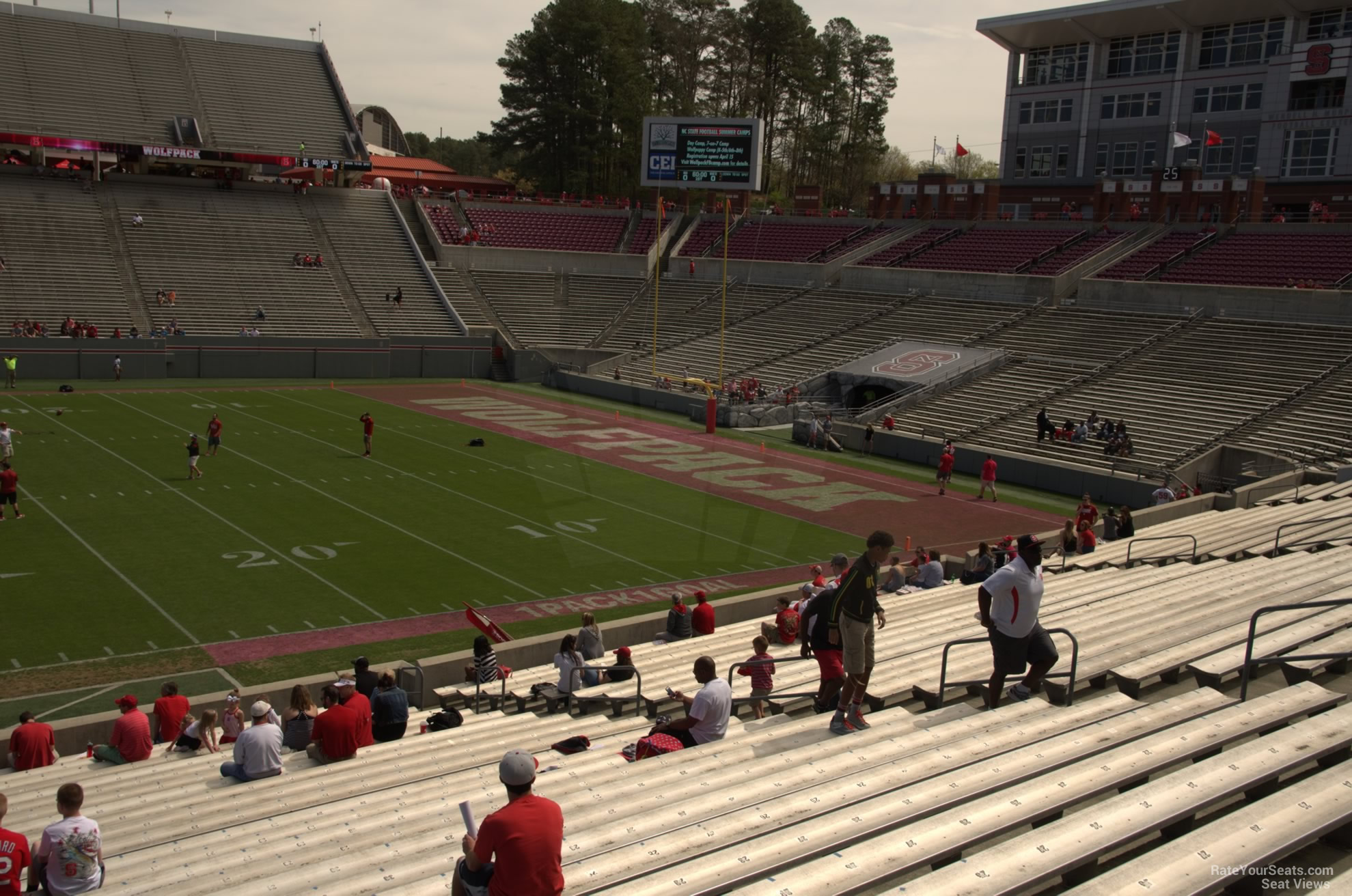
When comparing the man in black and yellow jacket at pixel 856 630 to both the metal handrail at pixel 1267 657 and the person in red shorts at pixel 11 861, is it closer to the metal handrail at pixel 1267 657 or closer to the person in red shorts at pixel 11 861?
the metal handrail at pixel 1267 657

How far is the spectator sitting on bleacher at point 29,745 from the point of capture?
11.1 metres

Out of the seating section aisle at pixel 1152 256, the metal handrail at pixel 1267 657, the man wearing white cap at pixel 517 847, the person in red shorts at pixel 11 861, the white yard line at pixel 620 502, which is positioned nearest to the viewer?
the man wearing white cap at pixel 517 847

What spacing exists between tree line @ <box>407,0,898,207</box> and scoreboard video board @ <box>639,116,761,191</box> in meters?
22.2

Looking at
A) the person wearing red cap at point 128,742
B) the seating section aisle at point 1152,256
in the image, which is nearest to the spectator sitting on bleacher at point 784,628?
the person wearing red cap at point 128,742

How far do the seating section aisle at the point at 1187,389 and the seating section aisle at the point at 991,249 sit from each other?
35.4 ft

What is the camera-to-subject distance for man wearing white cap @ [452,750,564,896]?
5.16 m

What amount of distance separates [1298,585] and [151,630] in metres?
15.5

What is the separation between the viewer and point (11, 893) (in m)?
6.59

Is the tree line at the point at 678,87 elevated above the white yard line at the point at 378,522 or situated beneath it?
elevated above

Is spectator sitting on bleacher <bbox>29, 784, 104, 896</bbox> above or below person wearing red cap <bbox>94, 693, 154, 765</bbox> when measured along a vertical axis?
above

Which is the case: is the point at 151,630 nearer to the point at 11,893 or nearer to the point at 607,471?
the point at 11,893

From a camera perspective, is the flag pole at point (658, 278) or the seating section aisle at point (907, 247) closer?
the flag pole at point (658, 278)

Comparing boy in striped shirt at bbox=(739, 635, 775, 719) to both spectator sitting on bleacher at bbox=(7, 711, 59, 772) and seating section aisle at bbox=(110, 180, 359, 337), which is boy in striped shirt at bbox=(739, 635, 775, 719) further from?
seating section aisle at bbox=(110, 180, 359, 337)

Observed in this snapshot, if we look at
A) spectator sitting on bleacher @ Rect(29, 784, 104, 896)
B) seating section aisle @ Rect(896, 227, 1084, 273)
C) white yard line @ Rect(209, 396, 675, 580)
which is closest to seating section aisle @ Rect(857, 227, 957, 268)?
seating section aisle @ Rect(896, 227, 1084, 273)
